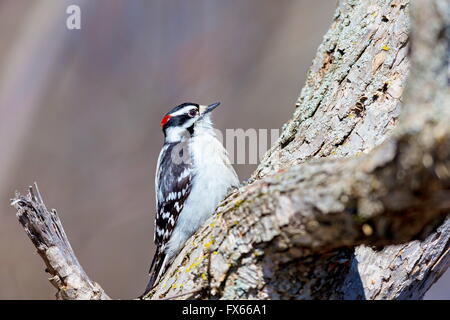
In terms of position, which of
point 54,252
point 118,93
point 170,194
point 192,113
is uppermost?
point 118,93

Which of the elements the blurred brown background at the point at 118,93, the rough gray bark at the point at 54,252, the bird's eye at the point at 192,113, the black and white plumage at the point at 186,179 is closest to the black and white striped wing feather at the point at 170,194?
the black and white plumage at the point at 186,179

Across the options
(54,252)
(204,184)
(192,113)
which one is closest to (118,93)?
(192,113)

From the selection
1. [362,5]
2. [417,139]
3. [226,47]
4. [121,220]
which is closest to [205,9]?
[226,47]

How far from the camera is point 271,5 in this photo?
27.8 feet

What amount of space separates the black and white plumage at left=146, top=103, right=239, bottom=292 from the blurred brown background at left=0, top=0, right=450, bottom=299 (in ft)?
9.60

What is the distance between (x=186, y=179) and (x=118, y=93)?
4.20 metres

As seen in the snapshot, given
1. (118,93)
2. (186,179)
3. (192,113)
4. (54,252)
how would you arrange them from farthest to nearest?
1. (118,93)
2. (192,113)
3. (186,179)
4. (54,252)

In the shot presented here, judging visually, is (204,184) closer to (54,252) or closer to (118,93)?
(54,252)

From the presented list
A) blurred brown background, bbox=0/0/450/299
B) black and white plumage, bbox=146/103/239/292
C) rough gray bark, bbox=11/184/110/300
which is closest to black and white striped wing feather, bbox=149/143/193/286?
black and white plumage, bbox=146/103/239/292

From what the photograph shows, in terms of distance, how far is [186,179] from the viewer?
384 centimetres

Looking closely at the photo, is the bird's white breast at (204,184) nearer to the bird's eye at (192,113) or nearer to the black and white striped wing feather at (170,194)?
the black and white striped wing feather at (170,194)

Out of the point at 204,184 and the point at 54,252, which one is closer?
the point at 54,252

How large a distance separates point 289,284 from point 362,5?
1847 millimetres

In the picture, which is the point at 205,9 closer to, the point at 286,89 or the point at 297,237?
the point at 286,89
